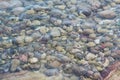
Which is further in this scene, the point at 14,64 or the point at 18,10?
the point at 18,10

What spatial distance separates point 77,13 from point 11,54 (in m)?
0.76

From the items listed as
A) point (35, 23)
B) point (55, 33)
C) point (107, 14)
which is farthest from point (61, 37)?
point (107, 14)

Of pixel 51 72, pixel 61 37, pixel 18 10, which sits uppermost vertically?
pixel 18 10

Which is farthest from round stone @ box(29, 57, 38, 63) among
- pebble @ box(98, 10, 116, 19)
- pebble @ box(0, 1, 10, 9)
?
pebble @ box(98, 10, 116, 19)

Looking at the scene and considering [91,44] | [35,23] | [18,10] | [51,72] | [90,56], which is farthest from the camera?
[18,10]

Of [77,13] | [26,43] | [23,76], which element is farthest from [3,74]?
[77,13]

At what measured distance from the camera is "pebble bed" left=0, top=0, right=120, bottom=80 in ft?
7.34

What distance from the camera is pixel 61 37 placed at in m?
2.51

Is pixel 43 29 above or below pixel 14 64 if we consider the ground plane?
above

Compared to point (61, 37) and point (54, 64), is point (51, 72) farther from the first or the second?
point (61, 37)

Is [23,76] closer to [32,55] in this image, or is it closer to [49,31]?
[32,55]

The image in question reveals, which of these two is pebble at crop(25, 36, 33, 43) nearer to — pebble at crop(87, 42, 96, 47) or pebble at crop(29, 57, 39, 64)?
pebble at crop(29, 57, 39, 64)

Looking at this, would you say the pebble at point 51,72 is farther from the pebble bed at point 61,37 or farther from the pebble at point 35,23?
the pebble at point 35,23

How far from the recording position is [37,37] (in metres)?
2.47
